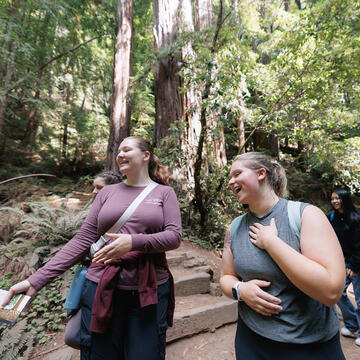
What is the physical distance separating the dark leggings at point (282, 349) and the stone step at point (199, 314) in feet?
6.09

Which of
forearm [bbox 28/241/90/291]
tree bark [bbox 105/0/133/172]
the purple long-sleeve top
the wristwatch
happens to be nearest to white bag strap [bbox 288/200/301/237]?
the wristwatch

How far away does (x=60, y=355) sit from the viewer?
2248 millimetres

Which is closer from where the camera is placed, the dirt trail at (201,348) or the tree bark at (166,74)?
the dirt trail at (201,348)

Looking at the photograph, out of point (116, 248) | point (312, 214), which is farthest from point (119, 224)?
point (312, 214)

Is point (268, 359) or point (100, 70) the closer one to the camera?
point (268, 359)

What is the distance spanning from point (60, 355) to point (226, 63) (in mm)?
4698

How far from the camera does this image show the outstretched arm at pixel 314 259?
3.05ft

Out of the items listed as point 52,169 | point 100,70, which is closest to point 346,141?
point 100,70

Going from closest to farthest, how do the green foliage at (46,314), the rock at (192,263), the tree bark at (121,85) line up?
the green foliage at (46,314), the rock at (192,263), the tree bark at (121,85)

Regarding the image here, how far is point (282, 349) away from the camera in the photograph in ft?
3.47

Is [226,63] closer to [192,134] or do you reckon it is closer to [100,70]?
[192,134]

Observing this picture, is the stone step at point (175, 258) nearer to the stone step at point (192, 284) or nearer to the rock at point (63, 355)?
the stone step at point (192, 284)

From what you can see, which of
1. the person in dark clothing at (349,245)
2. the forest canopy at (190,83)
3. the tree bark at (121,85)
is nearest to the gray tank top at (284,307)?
the person in dark clothing at (349,245)

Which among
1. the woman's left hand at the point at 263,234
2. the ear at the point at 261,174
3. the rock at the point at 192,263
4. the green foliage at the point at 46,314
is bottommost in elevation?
the green foliage at the point at 46,314
